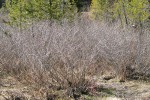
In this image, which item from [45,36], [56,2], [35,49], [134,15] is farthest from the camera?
[134,15]

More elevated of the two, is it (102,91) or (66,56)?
(66,56)

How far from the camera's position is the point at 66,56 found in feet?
26.3

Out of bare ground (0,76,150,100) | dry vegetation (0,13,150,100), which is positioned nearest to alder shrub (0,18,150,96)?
dry vegetation (0,13,150,100)

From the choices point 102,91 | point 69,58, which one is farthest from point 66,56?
point 102,91

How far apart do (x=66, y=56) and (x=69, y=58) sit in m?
0.08

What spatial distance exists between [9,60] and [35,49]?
2.15 metres

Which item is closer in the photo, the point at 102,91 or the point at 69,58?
the point at 69,58

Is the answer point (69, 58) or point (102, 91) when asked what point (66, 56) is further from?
point (102, 91)

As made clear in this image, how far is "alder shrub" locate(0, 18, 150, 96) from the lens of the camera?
828cm

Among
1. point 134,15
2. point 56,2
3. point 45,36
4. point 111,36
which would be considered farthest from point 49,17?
point 45,36

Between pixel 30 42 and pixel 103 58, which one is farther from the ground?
pixel 30 42

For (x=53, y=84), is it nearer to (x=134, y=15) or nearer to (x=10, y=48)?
(x=10, y=48)

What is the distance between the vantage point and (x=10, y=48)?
34.9ft

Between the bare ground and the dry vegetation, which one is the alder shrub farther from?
the bare ground
